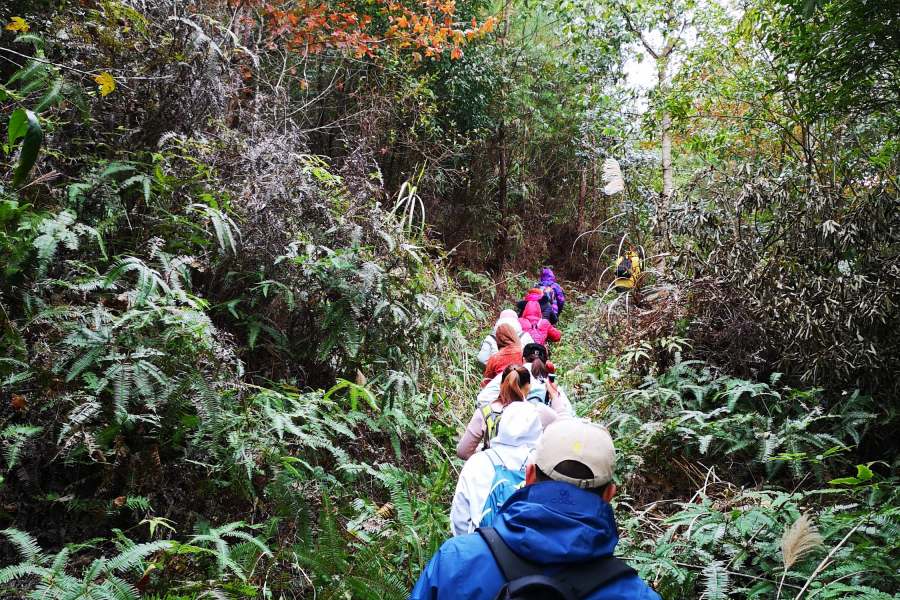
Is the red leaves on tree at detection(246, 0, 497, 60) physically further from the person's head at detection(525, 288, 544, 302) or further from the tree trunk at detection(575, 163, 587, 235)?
the tree trunk at detection(575, 163, 587, 235)

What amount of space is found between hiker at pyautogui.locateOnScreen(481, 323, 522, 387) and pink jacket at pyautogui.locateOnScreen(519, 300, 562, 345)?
3192 millimetres

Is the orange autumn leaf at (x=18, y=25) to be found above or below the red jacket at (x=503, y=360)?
above

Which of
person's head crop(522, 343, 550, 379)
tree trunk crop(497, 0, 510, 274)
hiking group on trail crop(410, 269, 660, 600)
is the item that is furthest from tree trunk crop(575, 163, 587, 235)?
hiking group on trail crop(410, 269, 660, 600)

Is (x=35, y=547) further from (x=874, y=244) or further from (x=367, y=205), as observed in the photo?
(x=874, y=244)

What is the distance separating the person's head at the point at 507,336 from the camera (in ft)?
17.0

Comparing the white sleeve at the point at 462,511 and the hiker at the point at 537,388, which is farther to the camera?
the hiker at the point at 537,388

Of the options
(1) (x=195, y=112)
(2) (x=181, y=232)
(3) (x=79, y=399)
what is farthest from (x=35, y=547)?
(1) (x=195, y=112)

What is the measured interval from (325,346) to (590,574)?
3.29 meters

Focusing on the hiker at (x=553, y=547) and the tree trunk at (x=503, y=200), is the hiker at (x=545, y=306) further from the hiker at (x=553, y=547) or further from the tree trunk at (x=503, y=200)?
the hiker at (x=553, y=547)

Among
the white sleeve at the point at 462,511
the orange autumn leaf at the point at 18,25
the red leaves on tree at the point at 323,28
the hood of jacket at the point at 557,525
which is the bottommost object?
the white sleeve at the point at 462,511

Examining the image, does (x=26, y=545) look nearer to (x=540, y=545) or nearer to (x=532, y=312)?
(x=540, y=545)

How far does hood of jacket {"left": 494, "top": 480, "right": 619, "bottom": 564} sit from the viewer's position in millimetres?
1751

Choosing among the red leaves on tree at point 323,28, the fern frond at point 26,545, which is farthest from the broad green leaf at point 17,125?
the red leaves on tree at point 323,28

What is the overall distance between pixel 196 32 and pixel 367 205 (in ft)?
6.98
